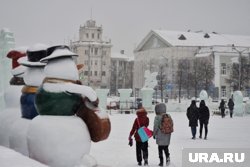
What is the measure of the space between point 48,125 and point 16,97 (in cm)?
324

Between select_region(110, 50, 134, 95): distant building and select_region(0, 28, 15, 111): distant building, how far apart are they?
222 feet

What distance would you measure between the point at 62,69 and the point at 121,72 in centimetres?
9222

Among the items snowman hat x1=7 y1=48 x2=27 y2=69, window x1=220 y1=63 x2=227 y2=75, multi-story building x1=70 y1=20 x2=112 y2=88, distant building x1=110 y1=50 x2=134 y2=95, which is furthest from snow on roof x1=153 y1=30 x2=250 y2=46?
snowman hat x1=7 y1=48 x2=27 y2=69

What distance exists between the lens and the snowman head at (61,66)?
8164mm

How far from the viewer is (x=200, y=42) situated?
7575cm

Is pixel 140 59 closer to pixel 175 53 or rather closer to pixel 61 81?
pixel 175 53

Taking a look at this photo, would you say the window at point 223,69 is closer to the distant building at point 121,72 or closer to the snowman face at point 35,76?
the distant building at point 121,72

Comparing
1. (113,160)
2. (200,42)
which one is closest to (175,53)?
(200,42)

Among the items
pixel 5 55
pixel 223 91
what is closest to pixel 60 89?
pixel 5 55

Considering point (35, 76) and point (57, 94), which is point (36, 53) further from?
point (57, 94)

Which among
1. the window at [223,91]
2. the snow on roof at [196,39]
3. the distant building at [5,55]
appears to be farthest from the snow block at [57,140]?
the snow on roof at [196,39]

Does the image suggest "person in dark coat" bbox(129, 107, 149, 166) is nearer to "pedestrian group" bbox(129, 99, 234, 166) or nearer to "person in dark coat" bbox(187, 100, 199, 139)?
"pedestrian group" bbox(129, 99, 234, 166)

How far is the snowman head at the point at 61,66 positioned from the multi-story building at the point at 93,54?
7464 cm

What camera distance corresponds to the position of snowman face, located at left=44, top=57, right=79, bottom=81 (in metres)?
8.16
